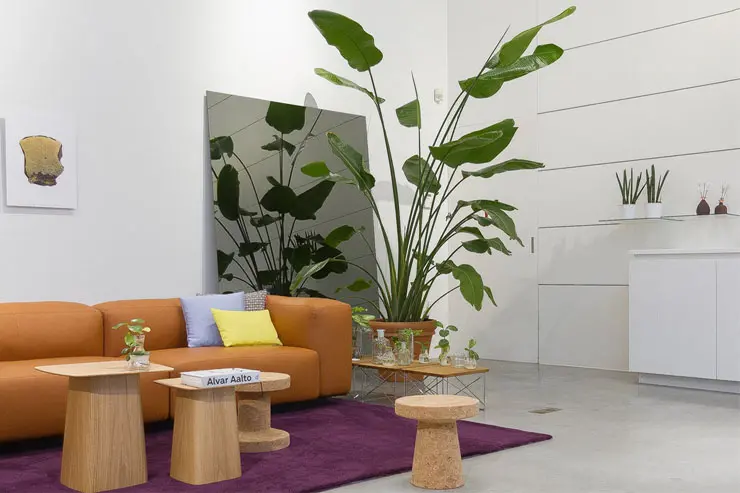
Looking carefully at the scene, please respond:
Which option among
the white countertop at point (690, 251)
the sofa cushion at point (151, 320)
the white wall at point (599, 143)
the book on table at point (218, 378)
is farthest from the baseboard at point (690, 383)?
the book on table at point (218, 378)

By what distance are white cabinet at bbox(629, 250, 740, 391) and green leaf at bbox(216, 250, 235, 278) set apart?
308 cm

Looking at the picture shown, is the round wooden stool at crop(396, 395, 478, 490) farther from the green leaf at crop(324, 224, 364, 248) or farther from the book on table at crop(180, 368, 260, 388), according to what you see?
the green leaf at crop(324, 224, 364, 248)

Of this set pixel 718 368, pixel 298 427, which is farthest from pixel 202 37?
pixel 718 368

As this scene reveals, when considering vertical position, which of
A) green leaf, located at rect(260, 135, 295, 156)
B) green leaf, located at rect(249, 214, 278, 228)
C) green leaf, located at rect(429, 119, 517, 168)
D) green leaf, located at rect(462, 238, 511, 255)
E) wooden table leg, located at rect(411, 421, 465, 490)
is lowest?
wooden table leg, located at rect(411, 421, 465, 490)

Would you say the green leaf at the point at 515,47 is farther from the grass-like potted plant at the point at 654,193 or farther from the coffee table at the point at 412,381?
the coffee table at the point at 412,381

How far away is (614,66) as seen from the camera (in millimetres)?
7062

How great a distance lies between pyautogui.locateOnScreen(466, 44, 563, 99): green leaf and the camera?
5.98 m

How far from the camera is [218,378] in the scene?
11.4 feet

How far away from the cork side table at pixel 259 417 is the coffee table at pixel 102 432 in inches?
26.1

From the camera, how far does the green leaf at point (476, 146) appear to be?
5.73m

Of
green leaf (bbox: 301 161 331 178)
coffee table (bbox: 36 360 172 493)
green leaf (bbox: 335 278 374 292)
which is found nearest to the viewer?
coffee table (bbox: 36 360 172 493)

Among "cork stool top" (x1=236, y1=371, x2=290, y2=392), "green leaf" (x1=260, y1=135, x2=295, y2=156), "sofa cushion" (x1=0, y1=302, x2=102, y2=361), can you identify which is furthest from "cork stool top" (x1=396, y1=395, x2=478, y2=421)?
"green leaf" (x1=260, y1=135, x2=295, y2=156)

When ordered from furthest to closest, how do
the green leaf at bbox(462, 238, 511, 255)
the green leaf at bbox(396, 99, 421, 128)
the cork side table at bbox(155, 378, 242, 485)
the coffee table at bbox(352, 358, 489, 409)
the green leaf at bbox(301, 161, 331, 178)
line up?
1. the green leaf at bbox(396, 99, 421, 128)
2. the green leaf at bbox(301, 161, 331, 178)
3. the green leaf at bbox(462, 238, 511, 255)
4. the coffee table at bbox(352, 358, 489, 409)
5. the cork side table at bbox(155, 378, 242, 485)

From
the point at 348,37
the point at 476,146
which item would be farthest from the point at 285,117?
the point at 476,146
